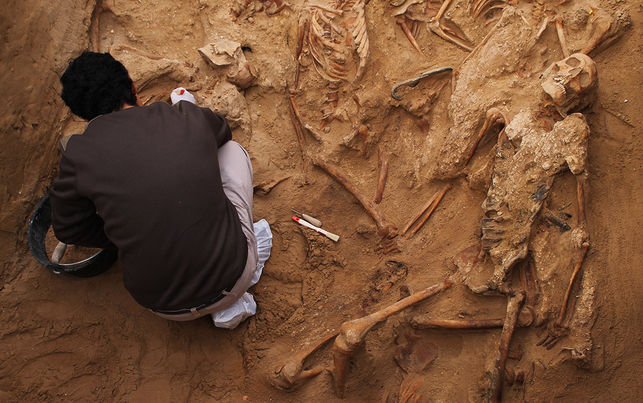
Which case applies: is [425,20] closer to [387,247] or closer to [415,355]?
[387,247]

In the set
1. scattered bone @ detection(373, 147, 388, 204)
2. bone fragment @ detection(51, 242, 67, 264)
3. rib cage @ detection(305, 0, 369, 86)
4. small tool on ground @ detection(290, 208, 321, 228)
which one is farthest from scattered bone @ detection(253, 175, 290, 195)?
bone fragment @ detection(51, 242, 67, 264)

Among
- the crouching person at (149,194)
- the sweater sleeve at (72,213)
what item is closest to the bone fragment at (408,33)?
the crouching person at (149,194)

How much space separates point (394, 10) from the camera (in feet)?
11.4

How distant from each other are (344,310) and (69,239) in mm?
1831

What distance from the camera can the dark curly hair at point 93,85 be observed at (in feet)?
7.47

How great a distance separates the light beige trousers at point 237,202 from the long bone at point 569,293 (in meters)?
1.76

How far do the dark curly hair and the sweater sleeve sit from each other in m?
0.34

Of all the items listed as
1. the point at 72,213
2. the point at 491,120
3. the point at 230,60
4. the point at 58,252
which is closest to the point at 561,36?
the point at 491,120

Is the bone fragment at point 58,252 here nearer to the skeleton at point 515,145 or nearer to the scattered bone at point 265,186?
the scattered bone at point 265,186

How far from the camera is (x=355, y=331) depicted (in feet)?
8.24

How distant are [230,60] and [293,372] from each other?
8.10 ft

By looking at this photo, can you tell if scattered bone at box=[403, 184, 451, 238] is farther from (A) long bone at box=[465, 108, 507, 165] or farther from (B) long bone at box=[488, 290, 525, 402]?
(B) long bone at box=[488, 290, 525, 402]

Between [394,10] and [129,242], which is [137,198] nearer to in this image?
[129,242]

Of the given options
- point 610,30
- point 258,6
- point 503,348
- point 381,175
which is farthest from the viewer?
point 258,6
